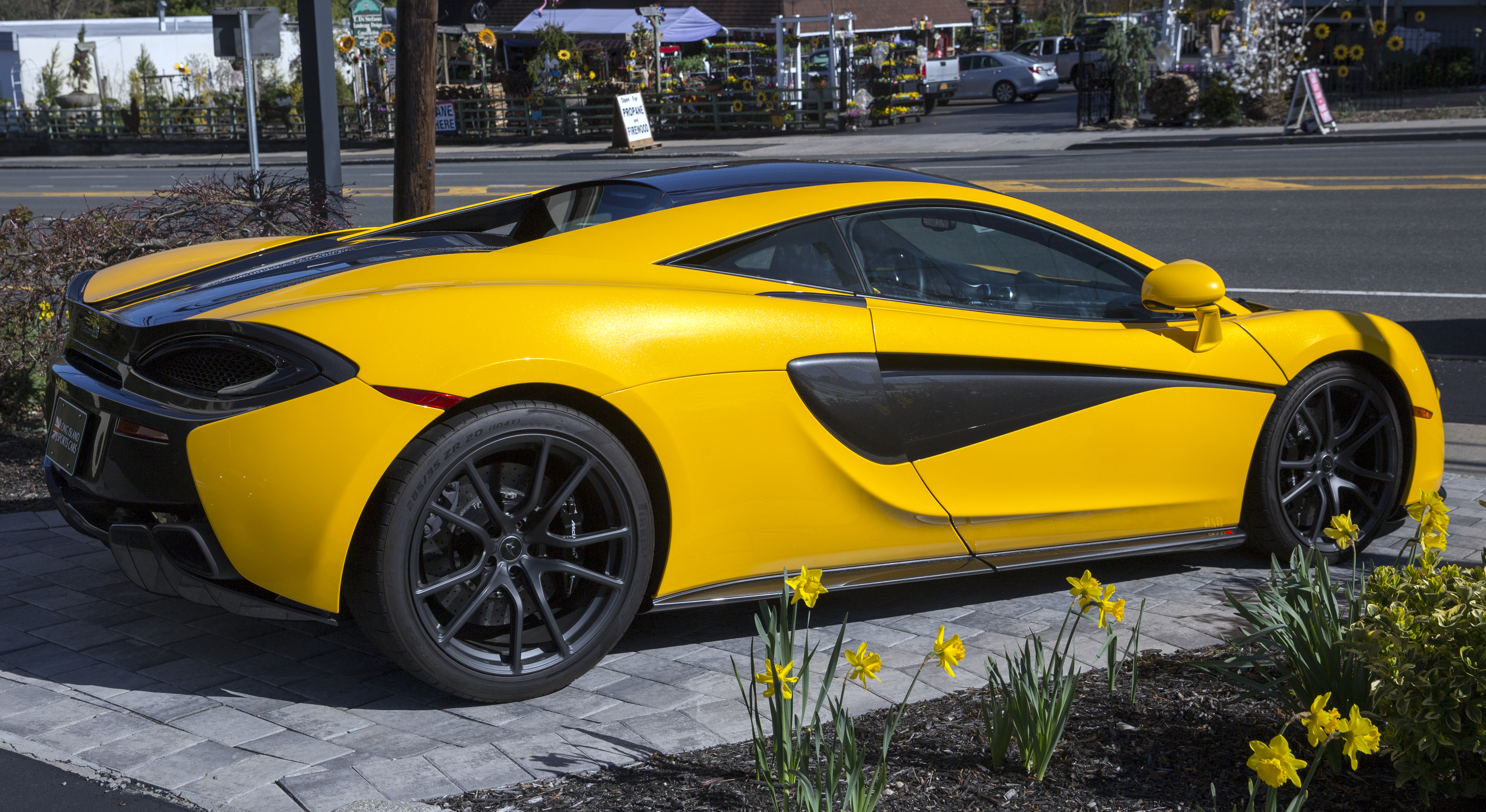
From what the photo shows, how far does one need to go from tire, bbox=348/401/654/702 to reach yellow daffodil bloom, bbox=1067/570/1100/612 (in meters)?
1.09

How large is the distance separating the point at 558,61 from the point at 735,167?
3231 cm

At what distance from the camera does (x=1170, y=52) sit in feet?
91.5

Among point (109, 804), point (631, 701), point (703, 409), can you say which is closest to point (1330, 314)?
point (703, 409)

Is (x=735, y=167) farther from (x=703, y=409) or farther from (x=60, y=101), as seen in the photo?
(x=60, y=101)

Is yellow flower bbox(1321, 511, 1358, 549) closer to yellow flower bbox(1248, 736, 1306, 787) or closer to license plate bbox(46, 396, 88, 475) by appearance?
yellow flower bbox(1248, 736, 1306, 787)

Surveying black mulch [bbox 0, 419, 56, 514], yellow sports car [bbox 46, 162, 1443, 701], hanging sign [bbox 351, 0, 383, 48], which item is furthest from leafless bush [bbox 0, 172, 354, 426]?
hanging sign [bbox 351, 0, 383, 48]

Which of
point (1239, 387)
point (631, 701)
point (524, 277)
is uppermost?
point (524, 277)

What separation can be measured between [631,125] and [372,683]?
2626 cm

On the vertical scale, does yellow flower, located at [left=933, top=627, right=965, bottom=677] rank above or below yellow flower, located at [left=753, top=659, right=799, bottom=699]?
above

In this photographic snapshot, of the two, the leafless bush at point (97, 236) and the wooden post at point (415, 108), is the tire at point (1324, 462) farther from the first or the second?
the leafless bush at point (97, 236)

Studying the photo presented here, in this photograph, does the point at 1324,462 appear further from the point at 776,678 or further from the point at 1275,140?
the point at 1275,140

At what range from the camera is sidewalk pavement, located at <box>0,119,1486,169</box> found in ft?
75.7

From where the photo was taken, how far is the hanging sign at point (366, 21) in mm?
35281

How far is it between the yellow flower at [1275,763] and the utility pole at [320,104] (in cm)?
614
